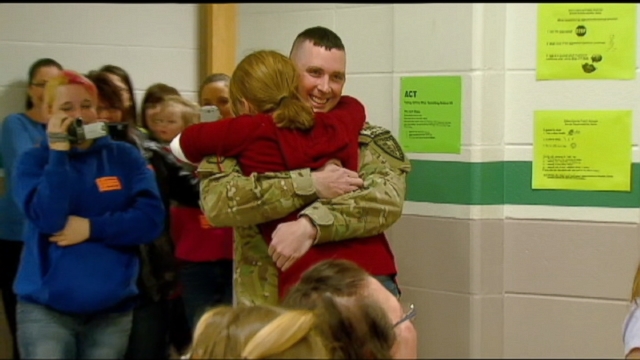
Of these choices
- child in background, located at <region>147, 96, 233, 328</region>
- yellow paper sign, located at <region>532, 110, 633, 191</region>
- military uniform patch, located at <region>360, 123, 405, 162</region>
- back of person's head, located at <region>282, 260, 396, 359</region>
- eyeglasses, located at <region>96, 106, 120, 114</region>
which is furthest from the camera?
yellow paper sign, located at <region>532, 110, 633, 191</region>

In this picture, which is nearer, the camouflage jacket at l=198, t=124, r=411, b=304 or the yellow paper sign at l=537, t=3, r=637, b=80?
the camouflage jacket at l=198, t=124, r=411, b=304

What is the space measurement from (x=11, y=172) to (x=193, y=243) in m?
0.57

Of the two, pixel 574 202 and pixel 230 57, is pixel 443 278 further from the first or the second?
pixel 230 57

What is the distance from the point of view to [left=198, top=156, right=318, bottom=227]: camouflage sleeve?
2.02 m

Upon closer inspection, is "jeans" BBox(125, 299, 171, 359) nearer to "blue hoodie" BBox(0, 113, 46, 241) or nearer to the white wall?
"blue hoodie" BBox(0, 113, 46, 241)

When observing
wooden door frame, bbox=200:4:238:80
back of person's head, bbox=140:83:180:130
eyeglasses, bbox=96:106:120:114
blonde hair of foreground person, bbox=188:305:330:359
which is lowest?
blonde hair of foreground person, bbox=188:305:330:359

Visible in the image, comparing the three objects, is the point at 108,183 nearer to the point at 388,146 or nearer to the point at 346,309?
the point at 388,146

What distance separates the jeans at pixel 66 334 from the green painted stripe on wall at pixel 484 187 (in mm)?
1064

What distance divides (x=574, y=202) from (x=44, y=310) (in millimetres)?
1668

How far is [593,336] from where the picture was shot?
2768mm

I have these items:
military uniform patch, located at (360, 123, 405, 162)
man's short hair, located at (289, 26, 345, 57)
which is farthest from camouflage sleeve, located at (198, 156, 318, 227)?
man's short hair, located at (289, 26, 345, 57)

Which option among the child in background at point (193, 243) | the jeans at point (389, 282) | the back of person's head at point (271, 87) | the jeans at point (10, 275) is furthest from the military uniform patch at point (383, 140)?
the jeans at point (10, 275)

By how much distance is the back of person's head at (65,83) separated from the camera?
2.42m

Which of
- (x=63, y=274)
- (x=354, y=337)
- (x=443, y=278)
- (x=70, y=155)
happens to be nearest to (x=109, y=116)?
(x=70, y=155)
